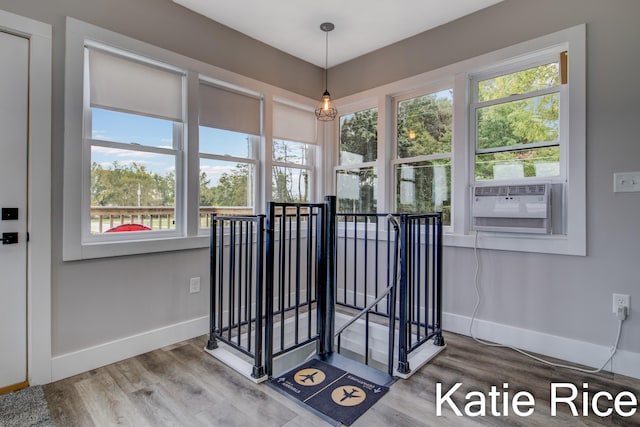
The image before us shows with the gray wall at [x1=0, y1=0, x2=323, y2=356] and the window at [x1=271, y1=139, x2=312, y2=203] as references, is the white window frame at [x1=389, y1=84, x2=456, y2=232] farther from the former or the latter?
the gray wall at [x1=0, y1=0, x2=323, y2=356]

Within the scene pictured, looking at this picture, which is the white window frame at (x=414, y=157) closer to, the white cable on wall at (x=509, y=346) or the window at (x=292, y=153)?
the white cable on wall at (x=509, y=346)

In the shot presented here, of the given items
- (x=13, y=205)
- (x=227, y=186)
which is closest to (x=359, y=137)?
(x=227, y=186)

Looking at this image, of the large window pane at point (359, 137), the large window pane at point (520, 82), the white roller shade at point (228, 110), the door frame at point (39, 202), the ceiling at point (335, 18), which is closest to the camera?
the door frame at point (39, 202)

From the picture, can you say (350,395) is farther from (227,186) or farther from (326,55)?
(326,55)

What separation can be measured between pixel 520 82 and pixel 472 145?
582 mm

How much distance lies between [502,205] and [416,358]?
4.35 feet

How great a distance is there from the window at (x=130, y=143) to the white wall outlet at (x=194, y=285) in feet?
1.49

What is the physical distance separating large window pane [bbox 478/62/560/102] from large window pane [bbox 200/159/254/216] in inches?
88.4

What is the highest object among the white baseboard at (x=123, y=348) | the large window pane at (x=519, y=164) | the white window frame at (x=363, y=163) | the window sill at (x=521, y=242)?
the white window frame at (x=363, y=163)

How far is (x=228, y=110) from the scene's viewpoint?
3092 mm

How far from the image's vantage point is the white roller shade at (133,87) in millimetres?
2314

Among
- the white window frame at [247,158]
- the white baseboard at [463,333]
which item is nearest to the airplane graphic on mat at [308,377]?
the white baseboard at [463,333]

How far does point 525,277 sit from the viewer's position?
2564mm

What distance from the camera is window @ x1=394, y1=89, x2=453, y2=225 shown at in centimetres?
307
